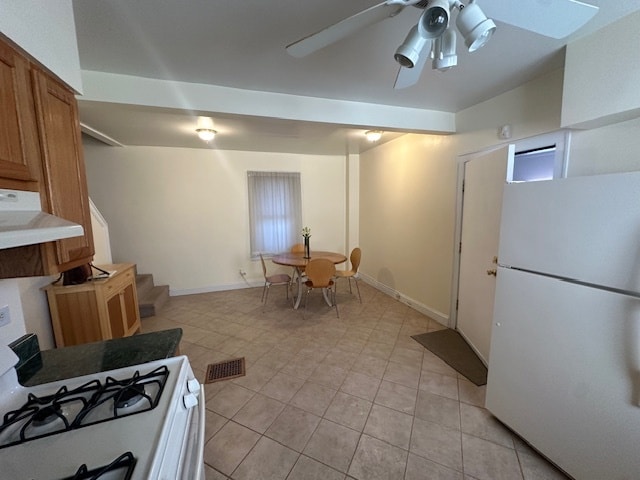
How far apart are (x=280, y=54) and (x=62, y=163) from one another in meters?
1.36

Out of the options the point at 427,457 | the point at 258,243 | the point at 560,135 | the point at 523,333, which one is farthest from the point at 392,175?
the point at 427,457

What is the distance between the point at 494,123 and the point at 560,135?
0.62 m

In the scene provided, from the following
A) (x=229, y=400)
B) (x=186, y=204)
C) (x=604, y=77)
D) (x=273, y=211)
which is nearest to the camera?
(x=604, y=77)

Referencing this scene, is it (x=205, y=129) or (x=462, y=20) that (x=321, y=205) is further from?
(x=462, y=20)

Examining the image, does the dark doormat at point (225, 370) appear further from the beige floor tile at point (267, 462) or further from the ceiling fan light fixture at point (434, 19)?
the ceiling fan light fixture at point (434, 19)

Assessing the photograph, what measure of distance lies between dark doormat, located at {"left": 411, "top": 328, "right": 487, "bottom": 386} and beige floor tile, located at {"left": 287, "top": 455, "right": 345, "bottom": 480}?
141 cm

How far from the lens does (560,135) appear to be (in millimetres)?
1887

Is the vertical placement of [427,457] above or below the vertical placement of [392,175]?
below

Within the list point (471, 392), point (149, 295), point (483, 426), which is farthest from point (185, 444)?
point (149, 295)

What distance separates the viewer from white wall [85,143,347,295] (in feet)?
12.9

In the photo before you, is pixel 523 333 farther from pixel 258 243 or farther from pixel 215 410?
pixel 258 243

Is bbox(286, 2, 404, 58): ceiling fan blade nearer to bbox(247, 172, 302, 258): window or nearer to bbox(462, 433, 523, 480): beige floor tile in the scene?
bbox(462, 433, 523, 480): beige floor tile

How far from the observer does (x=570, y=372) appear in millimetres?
1302

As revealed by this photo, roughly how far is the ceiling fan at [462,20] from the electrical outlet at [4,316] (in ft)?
5.42
